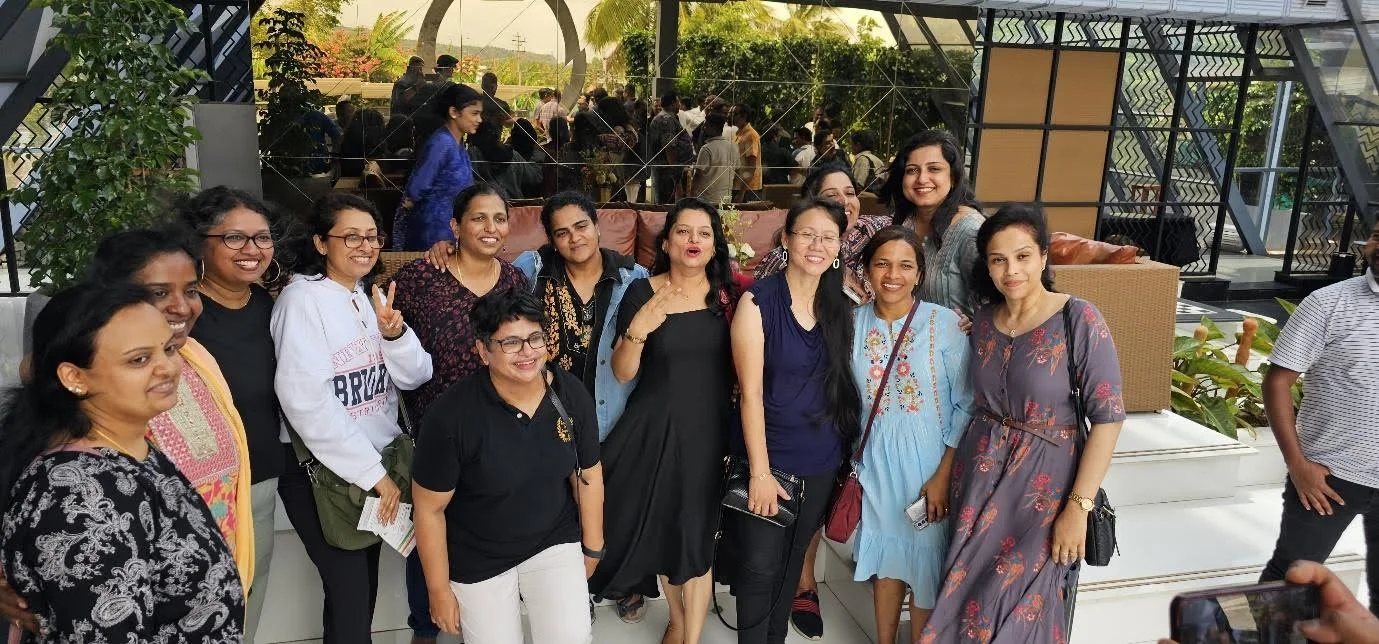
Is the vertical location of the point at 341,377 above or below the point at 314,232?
below

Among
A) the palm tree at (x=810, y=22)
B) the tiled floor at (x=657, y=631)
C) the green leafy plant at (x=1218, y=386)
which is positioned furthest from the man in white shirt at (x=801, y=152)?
the tiled floor at (x=657, y=631)

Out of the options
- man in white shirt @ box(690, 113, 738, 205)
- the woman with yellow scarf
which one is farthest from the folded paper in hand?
man in white shirt @ box(690, 113, 738, 205)

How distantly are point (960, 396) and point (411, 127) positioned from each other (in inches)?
196

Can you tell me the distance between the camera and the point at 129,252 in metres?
1.82

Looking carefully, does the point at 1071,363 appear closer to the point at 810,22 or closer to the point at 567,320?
the point at 567,320

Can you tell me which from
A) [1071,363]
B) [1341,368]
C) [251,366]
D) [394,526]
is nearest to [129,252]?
[251,366]

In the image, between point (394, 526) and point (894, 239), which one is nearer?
point (394, 526)

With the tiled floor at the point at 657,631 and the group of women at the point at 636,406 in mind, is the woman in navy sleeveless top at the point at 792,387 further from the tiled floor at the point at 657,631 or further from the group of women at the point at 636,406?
the tiled floor at the point at 657,631

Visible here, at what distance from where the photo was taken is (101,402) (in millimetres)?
1419

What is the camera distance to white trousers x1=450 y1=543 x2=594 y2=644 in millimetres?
2156

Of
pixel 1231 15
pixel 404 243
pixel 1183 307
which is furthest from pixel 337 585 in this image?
pixel 1231 15

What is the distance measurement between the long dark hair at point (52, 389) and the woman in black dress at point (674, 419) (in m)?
1.25

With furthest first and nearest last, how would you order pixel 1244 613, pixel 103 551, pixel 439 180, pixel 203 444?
pixel 439 180
pixel 203 444
pixel 103 551
pixel 1244 613

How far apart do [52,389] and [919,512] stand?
6.80 ft
